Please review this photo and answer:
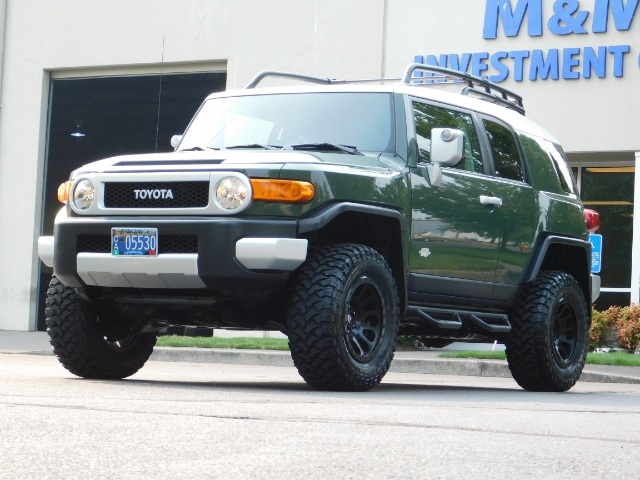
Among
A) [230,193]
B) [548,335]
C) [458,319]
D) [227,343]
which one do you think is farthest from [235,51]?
[230,193]

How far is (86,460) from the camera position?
14.3 feet

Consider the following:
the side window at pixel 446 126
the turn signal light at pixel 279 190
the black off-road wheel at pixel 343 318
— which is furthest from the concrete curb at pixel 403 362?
the turn signal light at pixel 279 190

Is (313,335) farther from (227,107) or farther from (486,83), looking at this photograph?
(486,83)

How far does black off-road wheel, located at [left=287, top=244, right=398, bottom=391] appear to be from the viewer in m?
7.83

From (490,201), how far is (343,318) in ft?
6.64

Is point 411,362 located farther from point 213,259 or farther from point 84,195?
point 213,259

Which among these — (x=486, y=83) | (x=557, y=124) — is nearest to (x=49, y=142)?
(x=557, y=124)

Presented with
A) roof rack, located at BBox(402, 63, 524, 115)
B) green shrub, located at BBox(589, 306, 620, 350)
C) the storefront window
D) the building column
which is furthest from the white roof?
the storefront window

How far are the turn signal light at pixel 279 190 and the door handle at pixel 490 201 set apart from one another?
1966 mm

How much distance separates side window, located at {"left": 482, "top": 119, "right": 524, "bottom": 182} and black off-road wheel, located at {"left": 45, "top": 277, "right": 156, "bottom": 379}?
9.69 feet

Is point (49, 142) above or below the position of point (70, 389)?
above

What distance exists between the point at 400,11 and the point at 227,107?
12.3 meters

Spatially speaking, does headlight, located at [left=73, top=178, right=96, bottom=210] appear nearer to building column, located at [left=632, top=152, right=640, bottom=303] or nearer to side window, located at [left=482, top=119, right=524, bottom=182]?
side window, located at [left=482, top=119, right=524, bottom=182]

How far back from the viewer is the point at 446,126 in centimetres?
955
